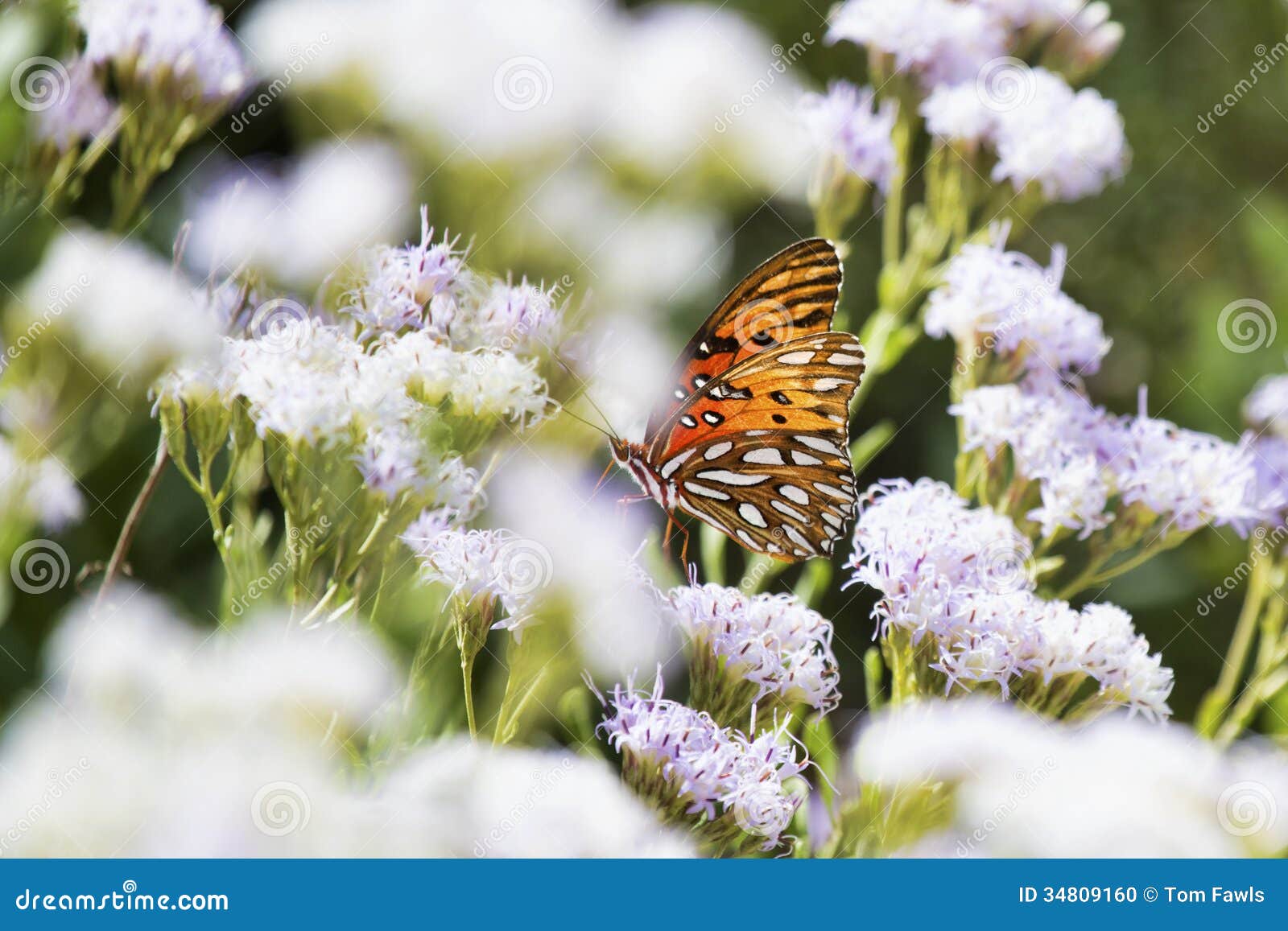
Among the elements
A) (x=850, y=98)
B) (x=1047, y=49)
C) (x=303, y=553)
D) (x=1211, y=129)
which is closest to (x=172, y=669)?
(x=303, y=553)

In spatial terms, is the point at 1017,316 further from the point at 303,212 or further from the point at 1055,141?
the point at 303,212

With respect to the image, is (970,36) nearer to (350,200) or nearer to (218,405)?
(350,200)

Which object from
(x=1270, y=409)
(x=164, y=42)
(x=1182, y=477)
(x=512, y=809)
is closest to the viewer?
(x=512, y=809)

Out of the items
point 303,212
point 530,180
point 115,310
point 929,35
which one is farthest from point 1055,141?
point 115,310

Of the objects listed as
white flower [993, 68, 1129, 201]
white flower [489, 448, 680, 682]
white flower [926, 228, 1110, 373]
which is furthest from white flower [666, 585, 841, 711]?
white flower [993, 68, 1129, 201]

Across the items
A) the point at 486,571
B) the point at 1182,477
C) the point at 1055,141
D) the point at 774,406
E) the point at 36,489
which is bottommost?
the point at 36,489

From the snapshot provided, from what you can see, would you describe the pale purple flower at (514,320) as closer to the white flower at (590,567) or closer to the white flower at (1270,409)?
the white flower at (590,567)
